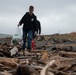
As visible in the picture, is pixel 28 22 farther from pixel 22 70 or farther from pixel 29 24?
pixel 22 70

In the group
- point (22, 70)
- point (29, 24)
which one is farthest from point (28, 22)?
point (22, 70)

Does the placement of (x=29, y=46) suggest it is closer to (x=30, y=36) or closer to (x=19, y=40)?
(x=30, y=36)

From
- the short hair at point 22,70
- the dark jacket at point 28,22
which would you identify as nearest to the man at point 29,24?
the dark jacket at point 28,22

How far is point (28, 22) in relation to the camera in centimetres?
1377

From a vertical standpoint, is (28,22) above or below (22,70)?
above

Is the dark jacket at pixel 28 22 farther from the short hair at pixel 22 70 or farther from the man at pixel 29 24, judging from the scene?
the short hair at pixel 22 70

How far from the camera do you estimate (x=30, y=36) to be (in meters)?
13.6

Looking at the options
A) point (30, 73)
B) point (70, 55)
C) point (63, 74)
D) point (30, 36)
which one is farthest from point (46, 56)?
point (30, 73)

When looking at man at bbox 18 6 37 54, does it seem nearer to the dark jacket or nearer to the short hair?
the dark jacket

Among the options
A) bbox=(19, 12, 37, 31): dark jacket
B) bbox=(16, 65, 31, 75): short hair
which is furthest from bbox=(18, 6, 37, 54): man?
bbox=(16, 65, 31, 75): short hair

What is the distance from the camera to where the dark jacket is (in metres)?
13.6

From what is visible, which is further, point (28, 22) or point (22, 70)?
point (28, 22)

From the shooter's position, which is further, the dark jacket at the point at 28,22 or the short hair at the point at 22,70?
the dark jacket at the point at 28,22

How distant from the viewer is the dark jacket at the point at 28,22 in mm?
13648
